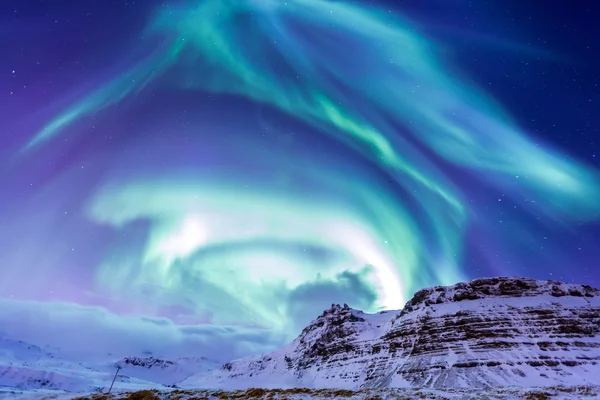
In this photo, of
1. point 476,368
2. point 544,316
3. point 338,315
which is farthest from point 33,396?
point 338,315

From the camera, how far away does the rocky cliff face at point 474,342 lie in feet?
309

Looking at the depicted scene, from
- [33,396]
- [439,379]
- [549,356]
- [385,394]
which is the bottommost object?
[33,396]

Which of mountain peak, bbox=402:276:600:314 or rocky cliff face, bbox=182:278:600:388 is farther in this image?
mountain peak, bbox=402:276:600:314

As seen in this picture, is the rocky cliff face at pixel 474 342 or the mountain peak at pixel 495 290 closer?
the rocky cliff face at pixel 474 342

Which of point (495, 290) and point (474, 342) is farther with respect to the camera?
point (495, 290)

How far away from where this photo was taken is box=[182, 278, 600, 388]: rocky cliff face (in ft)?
309

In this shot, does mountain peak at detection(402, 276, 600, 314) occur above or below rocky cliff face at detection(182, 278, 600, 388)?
above

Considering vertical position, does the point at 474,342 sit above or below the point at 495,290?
below

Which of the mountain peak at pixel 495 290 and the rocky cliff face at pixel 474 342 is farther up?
the mountain peak at pixel 495 290

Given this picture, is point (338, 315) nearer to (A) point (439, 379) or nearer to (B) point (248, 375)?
(B) point (248, 375)

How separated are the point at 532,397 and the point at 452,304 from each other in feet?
399

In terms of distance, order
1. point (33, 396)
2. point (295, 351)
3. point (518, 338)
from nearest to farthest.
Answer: point (33, 396), point (518, 338), point (295, 351)

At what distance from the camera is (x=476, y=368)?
96938mm

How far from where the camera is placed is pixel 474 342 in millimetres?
109875
